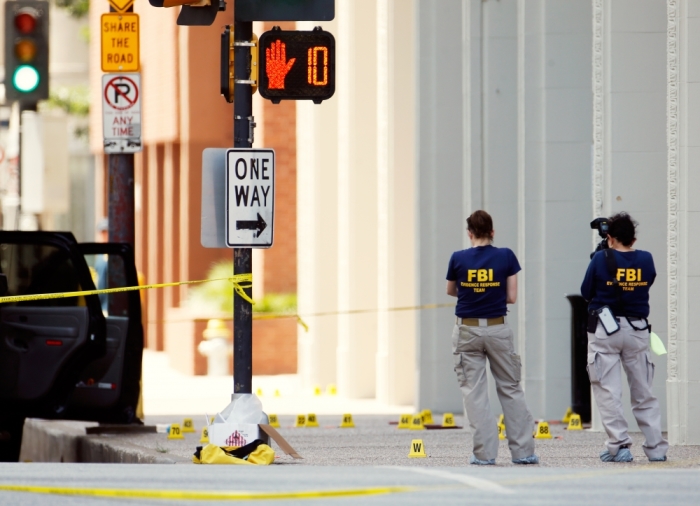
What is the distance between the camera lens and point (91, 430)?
14.2 metres

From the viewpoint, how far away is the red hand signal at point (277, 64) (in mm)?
10570

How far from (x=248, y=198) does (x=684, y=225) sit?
353 cm

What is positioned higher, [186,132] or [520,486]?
[186,132]

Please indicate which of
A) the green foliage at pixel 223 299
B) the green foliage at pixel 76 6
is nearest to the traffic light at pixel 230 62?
the green foliage at pixel 223 299

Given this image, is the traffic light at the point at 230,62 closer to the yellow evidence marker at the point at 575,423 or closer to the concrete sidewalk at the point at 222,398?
the yellow evidence marker at the point at 575,423

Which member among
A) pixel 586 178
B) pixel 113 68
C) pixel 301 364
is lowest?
pixel 301 364

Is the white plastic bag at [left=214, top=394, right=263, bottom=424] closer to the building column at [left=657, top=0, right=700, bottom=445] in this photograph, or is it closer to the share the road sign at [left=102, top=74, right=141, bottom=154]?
the building column at [left=657, top=0, right=700, bottom=445]

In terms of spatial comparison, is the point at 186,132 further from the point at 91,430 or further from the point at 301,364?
the point at 91,430

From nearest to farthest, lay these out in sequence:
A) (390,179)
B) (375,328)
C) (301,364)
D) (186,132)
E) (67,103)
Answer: (390,179)
(375,328)
(301,364)
(186,132)
(67,103)

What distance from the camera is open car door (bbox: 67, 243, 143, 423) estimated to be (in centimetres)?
1361

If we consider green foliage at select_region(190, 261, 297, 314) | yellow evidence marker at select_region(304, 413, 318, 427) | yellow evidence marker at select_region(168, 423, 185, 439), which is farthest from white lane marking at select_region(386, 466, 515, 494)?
green foliage at select_region(190, 261, 297, 314)

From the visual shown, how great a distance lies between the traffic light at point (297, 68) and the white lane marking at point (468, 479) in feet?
8.56

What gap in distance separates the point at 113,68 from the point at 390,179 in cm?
531

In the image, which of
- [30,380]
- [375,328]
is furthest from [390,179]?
[30,380]
